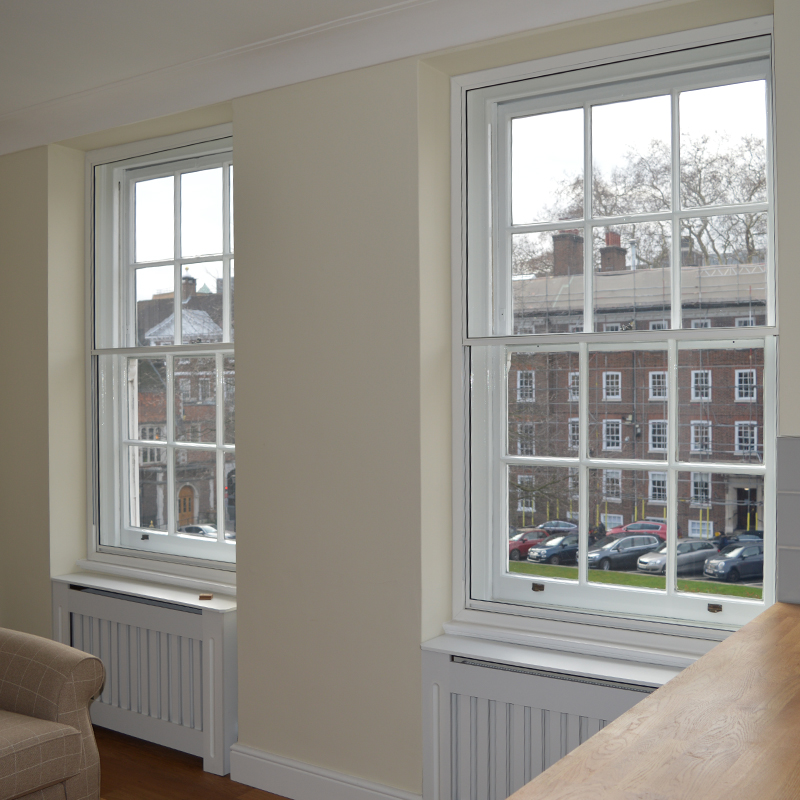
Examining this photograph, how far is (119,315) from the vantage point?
4004 millimetres

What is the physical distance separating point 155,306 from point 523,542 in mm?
2121

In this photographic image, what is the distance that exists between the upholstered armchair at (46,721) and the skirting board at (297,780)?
676mm

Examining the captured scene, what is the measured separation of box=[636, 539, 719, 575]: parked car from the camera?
257 centimetres

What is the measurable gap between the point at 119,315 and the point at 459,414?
1.98 meters

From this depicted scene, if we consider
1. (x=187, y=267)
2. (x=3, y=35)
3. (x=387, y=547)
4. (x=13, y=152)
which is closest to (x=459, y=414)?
(x=387, y=547)

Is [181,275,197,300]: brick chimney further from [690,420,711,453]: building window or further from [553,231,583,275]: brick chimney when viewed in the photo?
[690,420,711,453]: building window

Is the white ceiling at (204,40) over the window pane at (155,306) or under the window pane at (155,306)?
over

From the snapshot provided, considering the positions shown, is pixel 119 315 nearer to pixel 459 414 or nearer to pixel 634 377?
pixel 459 414

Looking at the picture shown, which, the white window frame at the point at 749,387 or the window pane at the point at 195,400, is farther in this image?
the window pane at the point at 195,400

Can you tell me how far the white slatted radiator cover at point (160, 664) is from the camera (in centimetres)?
329

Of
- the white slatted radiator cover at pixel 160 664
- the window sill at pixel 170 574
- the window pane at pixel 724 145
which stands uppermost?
the window pane at pixel 724 145

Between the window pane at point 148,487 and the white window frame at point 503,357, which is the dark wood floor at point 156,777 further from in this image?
the white window frame at point 503,357

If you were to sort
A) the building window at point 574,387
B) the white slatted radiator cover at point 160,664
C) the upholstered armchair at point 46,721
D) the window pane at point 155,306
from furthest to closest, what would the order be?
the window pane at point 155,306 → the white slatted radiator cover at point 160,664 → the building window at point 574,387 → the upholstered armchair at point 46,721

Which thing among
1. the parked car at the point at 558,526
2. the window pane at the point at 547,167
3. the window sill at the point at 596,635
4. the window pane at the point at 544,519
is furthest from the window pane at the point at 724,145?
the window sill at the point at 596,635
